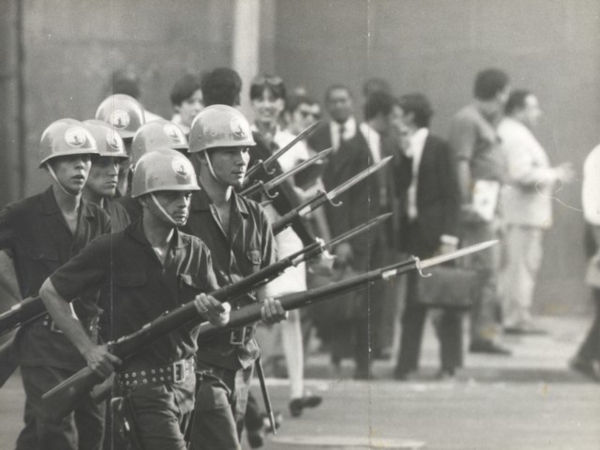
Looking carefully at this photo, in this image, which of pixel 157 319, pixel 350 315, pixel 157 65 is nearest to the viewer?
pixel 157 319

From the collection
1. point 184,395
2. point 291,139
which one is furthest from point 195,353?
point 291,139

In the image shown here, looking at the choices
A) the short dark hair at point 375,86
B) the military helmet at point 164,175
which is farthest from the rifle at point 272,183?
the military helmet at point 164,175

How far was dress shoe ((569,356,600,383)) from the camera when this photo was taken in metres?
10.7

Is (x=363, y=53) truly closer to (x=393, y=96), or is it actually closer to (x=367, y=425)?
(x=393, y=96)

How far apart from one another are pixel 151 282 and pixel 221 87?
1820mm

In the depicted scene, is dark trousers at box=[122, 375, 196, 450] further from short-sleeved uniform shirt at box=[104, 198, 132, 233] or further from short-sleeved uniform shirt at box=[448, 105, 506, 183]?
short-sleeved uniform shirt at box=[448, 105, 506, 183]

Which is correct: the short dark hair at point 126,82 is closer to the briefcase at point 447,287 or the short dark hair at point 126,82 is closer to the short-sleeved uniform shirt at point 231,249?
the short-sleeved uniform shirt at point 231,249

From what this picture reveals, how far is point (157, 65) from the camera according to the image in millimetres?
10242

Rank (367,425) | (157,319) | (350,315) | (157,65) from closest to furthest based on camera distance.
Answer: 1. (157,319)
2. (157,65)
3. (367,425)
4. (350,315)

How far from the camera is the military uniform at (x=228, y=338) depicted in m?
8.52

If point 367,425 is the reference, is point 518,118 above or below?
above

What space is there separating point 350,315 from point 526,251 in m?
1.38

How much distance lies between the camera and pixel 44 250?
923 centimetres

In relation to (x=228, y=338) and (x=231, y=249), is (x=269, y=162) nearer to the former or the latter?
(x=231, y=249)
